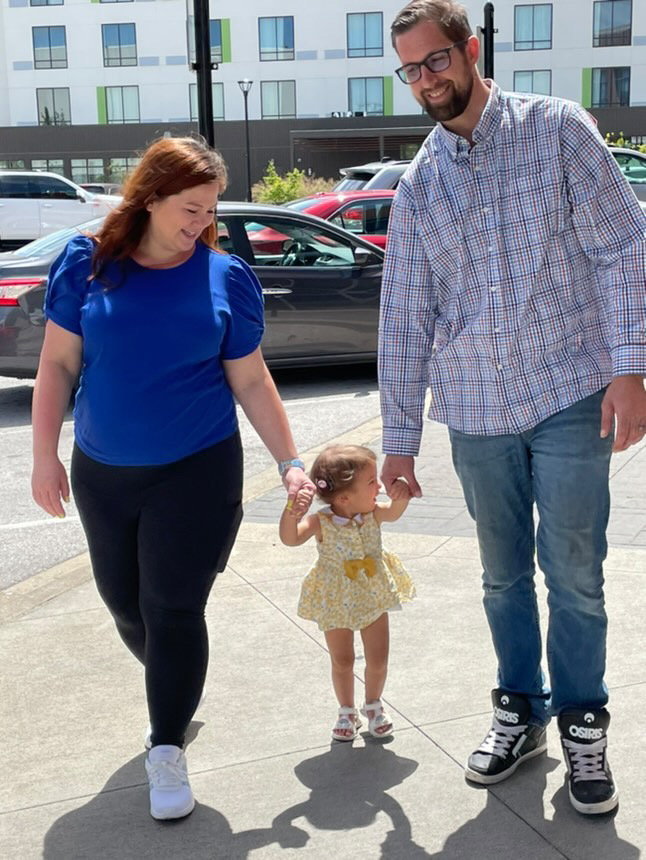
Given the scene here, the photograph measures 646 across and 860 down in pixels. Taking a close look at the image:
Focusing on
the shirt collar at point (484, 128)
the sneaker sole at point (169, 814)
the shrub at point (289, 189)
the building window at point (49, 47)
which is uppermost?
the building window at point (49, 47)

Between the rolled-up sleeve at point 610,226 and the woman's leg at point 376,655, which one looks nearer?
the rolled-up sleeve at point 610,226

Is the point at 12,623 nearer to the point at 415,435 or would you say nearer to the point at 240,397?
the point at 240,397

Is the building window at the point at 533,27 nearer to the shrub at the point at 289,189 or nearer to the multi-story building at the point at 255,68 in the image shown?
the multi-story building at the point at 255,68

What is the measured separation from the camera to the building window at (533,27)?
55.5 m

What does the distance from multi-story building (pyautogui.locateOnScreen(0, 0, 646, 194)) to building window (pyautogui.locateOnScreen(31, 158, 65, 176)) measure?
9 centimetres

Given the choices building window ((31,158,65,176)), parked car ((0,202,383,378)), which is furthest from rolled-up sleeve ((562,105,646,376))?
building window ((31,158,65,176))

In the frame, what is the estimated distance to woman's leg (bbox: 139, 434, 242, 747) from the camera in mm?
3312

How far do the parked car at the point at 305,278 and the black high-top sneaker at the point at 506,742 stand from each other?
6.78 m

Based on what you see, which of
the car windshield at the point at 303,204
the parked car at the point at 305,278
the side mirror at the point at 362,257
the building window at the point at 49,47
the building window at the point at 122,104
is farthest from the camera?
the building window at the point at 122,104

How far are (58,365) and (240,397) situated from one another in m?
0.51

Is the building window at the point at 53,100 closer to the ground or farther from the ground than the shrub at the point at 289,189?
farther from the ground

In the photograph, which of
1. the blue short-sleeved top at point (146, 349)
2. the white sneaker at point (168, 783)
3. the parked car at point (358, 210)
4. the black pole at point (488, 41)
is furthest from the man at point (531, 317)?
the black pole at point (488, 41)

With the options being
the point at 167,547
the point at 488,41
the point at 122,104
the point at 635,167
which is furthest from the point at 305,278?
the point at 122,104

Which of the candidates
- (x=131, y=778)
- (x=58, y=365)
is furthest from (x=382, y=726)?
(x=58, y=365)
